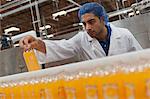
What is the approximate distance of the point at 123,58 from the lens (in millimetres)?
451

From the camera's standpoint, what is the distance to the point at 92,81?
18.8 inches

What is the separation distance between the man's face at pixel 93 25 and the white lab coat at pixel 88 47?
47 millimetres

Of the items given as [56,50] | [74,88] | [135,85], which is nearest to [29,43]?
[56,50]

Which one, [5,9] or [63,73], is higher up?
[5,9]

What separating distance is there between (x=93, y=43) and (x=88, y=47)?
0.20ft

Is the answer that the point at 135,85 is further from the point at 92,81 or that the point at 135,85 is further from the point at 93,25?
the point at 93,25

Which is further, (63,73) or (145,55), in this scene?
(63,73)

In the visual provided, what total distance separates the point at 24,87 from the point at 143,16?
2327 mm

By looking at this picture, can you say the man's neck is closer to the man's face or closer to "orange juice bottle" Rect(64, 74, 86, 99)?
the man's face

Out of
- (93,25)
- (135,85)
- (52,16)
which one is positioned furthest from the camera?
(52,16)

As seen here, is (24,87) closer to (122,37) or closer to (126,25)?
(122,37)

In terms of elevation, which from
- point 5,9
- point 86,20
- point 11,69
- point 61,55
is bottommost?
point 11,69

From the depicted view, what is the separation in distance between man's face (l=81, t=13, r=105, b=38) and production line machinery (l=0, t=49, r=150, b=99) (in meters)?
0.85

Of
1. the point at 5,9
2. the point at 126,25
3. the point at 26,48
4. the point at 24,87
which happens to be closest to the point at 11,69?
the point at 5,9
